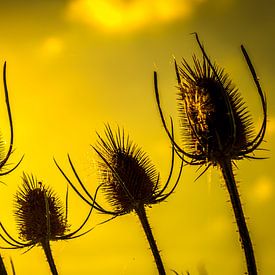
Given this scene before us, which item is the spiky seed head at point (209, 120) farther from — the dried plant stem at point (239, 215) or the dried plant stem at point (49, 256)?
the dried plant stem at point (49, 256)

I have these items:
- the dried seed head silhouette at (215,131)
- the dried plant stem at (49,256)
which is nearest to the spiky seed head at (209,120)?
the dried seed head silhouette at (215,131)

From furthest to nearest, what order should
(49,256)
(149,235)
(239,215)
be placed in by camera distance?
1. (49,256)
2. (149,235)
3. (239,215)

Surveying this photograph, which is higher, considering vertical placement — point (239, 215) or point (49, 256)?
point (49, 256)

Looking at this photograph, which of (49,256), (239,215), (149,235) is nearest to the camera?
(239,215)

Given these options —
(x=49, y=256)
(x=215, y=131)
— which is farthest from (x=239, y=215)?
(x=49, y=256)

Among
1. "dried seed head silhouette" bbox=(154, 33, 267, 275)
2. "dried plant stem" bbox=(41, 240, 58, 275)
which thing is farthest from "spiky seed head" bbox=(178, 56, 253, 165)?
"dried plant stem" bbox=(41, 240, 58, 275)

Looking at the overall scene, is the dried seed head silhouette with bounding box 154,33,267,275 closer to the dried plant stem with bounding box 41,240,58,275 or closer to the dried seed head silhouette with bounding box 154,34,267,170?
the dried seed head silhouette with bounding box 154,34,267,170

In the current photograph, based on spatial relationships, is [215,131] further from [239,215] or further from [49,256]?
[49,256]
